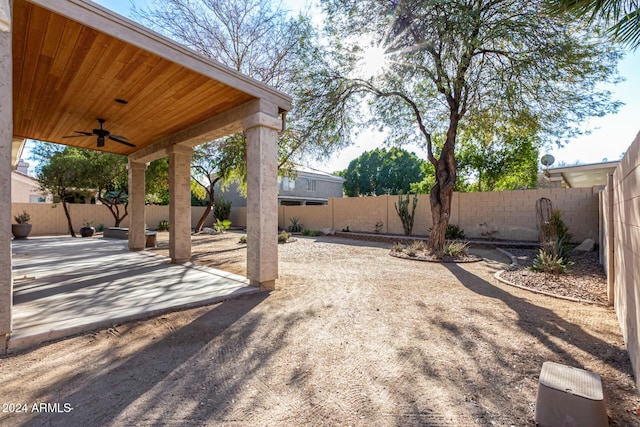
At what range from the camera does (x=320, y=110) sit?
8.59m

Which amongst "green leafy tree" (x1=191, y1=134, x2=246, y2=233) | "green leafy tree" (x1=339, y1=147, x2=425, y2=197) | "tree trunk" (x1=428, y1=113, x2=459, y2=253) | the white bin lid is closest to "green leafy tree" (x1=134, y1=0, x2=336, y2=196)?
"green leafy tree" (x1=191, y1=134, x2=246, y2=233)

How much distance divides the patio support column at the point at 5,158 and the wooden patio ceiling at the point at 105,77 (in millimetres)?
432

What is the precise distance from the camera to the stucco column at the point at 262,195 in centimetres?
448

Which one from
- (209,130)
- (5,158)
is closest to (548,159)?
(209,130)

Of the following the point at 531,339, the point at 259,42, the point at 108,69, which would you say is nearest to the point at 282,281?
the point at 531,339

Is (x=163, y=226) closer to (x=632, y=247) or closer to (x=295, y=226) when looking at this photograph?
(x=295, y=226)

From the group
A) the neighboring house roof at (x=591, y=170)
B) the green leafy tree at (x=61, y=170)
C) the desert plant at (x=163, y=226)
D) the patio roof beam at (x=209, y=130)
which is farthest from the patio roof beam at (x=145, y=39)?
the desert plant at (x=163, y=226)

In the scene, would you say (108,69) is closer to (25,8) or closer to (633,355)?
(25,8)

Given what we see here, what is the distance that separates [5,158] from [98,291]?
2.53 m

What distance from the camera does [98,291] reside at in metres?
4.35

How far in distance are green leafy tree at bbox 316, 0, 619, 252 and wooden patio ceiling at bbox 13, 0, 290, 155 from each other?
396 cm

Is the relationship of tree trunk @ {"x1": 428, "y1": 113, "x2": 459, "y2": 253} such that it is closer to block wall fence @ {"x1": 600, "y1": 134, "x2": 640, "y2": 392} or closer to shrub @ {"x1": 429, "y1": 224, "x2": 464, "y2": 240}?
shrub @ {"x1": 429, "y1": 224, "x2": 464, "y2": 240}

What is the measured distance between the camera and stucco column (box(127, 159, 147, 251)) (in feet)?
28.1

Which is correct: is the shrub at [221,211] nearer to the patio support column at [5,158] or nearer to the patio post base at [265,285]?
the patio post base at [265,285]
